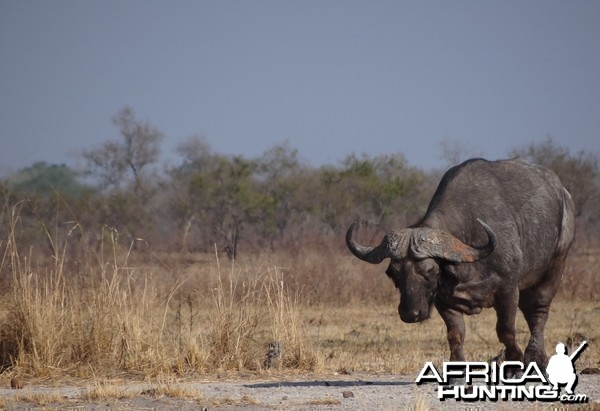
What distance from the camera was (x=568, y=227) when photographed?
11242mm

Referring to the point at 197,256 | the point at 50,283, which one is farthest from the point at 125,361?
the point at 197,256

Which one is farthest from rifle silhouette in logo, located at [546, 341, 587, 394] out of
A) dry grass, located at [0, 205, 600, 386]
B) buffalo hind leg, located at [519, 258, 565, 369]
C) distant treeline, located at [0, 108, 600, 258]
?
distant treeline, located at [0, 108, 600, 258]

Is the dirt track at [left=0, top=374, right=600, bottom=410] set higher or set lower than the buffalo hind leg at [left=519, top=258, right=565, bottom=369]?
lower

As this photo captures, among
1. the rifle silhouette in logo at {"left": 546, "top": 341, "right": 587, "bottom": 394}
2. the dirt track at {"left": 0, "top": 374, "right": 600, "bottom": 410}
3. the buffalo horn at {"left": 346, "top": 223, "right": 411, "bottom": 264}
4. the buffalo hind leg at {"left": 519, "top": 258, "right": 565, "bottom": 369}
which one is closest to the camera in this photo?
the dirt track at {"left": 0, "top": 374, "right": 600, "bottom": 410}

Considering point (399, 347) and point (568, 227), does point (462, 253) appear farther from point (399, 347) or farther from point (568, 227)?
point (399, 347)

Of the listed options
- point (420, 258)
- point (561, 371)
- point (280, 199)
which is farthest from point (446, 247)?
point (280, 199)

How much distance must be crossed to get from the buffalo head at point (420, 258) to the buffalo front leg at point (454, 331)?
310 millimetres

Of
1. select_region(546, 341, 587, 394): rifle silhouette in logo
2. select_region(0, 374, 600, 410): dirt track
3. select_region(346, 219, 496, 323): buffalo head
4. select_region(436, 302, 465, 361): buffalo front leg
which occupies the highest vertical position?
select_region(346, 219, 496, 323): buffalo head

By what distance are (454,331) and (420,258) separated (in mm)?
788

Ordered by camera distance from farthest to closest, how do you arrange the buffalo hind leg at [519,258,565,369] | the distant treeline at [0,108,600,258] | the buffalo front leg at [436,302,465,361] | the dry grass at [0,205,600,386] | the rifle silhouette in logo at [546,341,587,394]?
the distant treeline at [0,108,600,258] < the dry grass at [0,205,600,386] < the buffalo hind leg at [519,258,565,369] < the buffalo front leg at [436,302,465,361] < the rifle silhouette in logo at [546,341,587,394]

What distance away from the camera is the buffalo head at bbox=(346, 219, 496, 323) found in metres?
9.25

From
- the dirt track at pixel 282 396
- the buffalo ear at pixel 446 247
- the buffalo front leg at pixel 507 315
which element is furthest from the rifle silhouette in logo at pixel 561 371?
the buffalo ear at pixel 446 247

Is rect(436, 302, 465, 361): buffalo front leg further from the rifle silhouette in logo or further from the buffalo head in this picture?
the rifle silhouette in logo

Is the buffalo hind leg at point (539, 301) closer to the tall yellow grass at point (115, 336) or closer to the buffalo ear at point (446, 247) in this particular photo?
the buffalo ear at point (446, 247)
